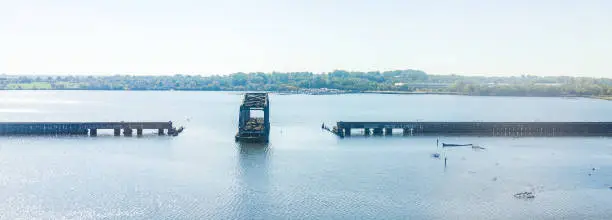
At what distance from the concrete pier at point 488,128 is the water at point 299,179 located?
7.06 meters

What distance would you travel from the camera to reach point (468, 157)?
71.2 meters

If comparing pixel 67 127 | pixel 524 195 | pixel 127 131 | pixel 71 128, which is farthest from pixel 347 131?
pixel 524 195

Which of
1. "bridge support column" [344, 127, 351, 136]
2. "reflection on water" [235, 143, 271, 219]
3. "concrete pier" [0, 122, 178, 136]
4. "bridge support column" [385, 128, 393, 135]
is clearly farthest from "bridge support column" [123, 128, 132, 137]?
"bridge support column" [385, 128, 393, 135]

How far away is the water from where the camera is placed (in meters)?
45.8

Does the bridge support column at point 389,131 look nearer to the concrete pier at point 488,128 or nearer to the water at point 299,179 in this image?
the concrete pier at point 488,128

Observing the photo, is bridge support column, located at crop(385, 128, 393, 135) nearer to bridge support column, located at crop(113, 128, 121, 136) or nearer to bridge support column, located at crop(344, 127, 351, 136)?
bridge support column, located at crop(344, 127, 351, 136)

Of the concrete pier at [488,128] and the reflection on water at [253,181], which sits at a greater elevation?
the concrete pier at [488,128]

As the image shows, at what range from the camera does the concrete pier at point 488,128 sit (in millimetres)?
93688

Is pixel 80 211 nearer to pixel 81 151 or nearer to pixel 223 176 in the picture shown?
pixel 223 176

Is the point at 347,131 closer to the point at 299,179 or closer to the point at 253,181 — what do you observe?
the point at 299,179

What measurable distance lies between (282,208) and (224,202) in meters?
4.30

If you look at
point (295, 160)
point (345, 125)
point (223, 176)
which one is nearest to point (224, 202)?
point (223, 176)

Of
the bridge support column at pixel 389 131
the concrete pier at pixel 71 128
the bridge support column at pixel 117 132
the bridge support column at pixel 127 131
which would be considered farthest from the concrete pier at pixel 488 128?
the bridge support column at pixel 117 132

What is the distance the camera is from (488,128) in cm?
9688
